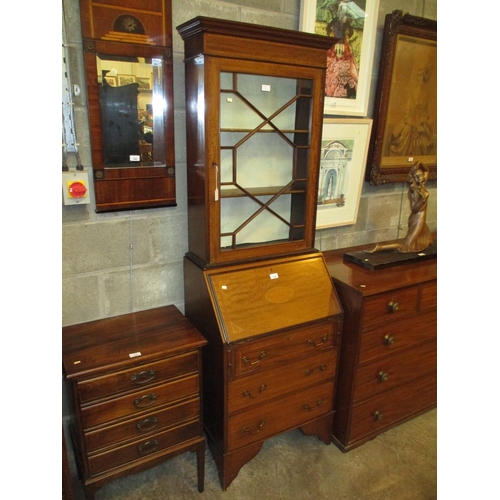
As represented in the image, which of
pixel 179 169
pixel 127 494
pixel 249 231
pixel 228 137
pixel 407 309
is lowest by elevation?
pixel 127 494

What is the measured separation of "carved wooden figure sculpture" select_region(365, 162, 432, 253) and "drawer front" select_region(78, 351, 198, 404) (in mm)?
1162

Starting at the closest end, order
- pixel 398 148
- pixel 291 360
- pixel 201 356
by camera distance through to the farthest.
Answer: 1. pixel 201 356
2. pixel 291 360
3. pixel 398 148

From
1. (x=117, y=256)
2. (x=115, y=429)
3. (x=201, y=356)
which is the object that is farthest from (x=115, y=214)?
(x=115, y=429)

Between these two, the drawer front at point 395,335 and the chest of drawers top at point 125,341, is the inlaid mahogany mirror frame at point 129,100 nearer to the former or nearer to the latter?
the chest of drawers top at point 125,341

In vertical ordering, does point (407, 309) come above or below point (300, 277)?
below

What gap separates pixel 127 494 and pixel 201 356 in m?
0.74

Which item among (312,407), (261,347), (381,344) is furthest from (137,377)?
(381,344)

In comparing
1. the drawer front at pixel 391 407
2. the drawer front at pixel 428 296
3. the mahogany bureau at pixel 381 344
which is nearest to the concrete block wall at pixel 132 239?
the mahogany bureau at pixel 381 344

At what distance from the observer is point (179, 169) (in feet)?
5.88

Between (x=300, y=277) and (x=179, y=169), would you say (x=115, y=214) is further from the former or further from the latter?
(x=300, y=277)

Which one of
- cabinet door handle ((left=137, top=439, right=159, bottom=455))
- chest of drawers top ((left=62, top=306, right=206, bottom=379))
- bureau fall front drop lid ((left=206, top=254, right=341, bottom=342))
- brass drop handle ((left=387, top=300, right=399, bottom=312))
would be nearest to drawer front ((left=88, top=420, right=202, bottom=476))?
cabinet door handle ((left=137, top=439, right=159, bottom=455))

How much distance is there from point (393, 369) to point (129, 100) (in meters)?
1.78

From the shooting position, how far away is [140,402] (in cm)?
153

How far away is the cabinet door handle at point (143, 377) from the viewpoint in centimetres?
150
